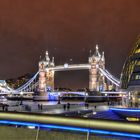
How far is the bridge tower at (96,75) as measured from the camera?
119 metres

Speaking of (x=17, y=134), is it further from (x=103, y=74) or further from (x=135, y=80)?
(x=103, y=74)

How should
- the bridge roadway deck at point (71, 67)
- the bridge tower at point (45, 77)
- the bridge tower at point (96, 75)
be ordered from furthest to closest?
1. the bridge tower at point (45, 77)
2. the bridge roadway deck at point (71, 67)
3. the bridge tower at point (96, 75)

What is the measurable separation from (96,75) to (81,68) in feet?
53.9

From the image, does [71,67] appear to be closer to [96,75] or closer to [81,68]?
[81,68]

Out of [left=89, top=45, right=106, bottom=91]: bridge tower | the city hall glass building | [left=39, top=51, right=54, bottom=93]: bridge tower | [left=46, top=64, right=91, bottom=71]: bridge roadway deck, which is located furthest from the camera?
[left=39, top=51, right=54, bottom=93]: bridge tower

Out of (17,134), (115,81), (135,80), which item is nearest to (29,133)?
(17,134)

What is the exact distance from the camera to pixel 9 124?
9.71 meters

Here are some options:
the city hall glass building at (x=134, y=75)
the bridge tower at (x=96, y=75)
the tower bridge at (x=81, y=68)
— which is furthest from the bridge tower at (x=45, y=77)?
the city hall glass building at (x=134, y=75)

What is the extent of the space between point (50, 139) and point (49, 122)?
393 mm

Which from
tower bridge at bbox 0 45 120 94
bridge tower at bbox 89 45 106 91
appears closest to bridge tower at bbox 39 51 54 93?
tower bridge at bbox 0 45 120 94

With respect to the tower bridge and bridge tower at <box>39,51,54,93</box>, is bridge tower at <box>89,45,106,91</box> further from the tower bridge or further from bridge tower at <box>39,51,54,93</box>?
bridge tower at <box>39,51,54,93</box>

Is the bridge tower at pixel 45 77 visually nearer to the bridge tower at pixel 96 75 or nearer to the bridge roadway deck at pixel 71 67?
the bridge roadway deck at pixel 71 67

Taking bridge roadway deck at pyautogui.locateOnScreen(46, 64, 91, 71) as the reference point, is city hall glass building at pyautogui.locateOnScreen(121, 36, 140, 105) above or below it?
below

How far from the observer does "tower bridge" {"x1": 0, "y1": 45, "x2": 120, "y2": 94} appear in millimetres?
121581
